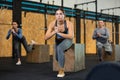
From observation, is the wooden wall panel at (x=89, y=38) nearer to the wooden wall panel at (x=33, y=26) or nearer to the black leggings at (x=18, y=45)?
the wooden wall panel at (x=33, y=26)

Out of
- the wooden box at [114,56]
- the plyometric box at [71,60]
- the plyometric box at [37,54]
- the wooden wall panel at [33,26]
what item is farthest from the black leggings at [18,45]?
the wooden wall panel at [33,26]

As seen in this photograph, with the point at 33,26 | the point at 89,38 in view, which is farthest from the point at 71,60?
the point at 89,38

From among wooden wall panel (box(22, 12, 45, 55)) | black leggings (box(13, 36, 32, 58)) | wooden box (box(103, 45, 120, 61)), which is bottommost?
wooden box (box(103, 45, 120, 61))

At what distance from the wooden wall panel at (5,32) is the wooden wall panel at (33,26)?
0.64m

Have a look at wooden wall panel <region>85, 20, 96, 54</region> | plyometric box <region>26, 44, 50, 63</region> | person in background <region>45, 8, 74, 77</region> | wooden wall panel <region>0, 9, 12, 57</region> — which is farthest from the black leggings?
wooden wall panel <region>85, 20, 96, 54</region>

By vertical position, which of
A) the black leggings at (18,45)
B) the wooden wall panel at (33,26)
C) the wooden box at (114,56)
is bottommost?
the wooden box at (114,56)

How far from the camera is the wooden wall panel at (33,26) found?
369 inches

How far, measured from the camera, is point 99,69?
0.64 meters

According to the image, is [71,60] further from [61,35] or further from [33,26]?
[33,26]

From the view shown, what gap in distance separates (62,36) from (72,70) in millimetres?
1192

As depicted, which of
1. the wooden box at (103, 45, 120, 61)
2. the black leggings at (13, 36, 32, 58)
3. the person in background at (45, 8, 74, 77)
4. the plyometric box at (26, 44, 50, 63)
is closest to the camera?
the person in background at (45, 8, 74, 77)

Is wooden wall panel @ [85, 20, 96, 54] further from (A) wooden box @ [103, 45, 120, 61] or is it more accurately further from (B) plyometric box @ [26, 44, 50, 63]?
(B) plyometric box @ [26, 44, 50, 63]

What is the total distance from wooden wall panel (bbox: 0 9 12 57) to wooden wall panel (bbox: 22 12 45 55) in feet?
2.09

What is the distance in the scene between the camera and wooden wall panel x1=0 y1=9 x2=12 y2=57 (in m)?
8.47
